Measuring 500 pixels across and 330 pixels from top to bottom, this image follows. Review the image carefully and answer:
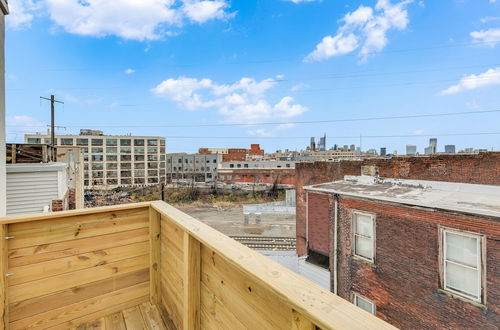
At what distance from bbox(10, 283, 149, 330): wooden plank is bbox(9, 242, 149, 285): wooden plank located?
0.28 meters

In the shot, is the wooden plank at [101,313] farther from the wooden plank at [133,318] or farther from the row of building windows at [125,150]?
the row of building windows at [125,150]

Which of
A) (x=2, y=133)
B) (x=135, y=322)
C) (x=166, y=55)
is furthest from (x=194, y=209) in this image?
(x=166, y=55)

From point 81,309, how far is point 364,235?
5658 millimetres

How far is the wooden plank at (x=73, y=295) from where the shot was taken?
1693mm

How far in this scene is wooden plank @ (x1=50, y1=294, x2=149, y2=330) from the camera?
6.01 feet

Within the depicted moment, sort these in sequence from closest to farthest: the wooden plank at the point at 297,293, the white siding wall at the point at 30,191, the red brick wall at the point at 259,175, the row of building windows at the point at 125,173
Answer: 1. the wooden plank at the point at 297,293
2. the white siding wall at the point at 30,191
3. the red brick wall at the point at 259,175
4. the row of building windows at the point at 125,173

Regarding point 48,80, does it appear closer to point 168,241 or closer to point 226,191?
point 226,191

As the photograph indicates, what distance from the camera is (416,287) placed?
15.8ft

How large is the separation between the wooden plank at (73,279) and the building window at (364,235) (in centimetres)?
510

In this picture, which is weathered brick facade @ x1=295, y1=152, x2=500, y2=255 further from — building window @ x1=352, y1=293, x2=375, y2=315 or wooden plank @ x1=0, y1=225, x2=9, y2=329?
wooden plank @ x1=0, y1=225, x2=9, y2=329

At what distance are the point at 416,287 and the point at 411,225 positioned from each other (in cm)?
124

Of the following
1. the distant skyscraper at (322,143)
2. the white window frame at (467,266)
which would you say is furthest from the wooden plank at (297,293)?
the distant skyscraper at (322,143)

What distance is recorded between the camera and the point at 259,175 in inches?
1373

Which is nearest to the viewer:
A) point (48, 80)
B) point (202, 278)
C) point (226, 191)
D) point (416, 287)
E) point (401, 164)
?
point (202, 278)
